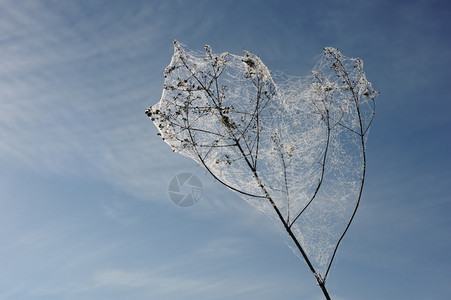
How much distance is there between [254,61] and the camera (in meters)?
7.91

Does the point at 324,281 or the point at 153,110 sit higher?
the point at 153,110

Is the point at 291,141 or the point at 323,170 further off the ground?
the point at 291,141

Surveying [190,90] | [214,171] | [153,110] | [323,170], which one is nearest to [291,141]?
[323,170]

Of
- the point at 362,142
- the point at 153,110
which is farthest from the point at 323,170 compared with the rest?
the point at 153,110

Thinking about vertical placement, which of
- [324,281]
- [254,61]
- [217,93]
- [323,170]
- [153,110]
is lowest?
[324,281]

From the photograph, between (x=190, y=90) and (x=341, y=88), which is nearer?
(x=190, y=90)

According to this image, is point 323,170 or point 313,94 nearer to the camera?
point 323,170

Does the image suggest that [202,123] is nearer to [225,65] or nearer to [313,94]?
[225,65]

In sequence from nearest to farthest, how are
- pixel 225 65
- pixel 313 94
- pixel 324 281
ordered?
pixel 324 281, pixel 225 65, pixel 313 94

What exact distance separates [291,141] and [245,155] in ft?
5.21

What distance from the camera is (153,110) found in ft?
25.2

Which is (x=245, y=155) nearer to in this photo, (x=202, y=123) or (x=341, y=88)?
(x=202, y=123)

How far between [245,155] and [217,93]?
4.77 ft

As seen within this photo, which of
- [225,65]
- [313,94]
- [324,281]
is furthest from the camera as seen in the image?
[313,94]
